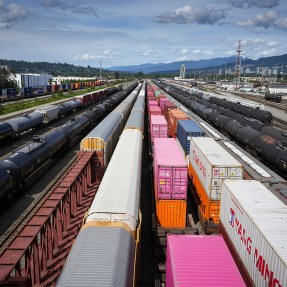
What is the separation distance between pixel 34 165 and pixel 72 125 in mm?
14786

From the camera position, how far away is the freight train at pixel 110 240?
32.1ft

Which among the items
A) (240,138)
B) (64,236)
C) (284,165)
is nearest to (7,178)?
(64,236)

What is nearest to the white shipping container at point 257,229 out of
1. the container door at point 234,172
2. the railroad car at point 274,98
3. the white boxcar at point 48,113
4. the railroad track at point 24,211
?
the container door at point 234,172

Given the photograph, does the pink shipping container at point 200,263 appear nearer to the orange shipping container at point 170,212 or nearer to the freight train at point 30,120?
the orange shipping container at point 170,212

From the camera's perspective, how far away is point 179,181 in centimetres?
1975

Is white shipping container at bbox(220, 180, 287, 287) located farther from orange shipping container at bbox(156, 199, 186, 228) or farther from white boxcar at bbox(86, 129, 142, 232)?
white boxcar at bbox(86, 129, 142, 232)

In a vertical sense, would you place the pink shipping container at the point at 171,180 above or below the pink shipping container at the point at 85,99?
below

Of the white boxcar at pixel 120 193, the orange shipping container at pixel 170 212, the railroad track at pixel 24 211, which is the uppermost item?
the white boxcar at pixel 120 193

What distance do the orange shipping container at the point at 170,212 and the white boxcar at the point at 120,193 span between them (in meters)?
2.50

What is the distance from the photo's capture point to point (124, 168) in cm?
1997

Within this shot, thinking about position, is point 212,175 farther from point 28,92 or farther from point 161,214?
point 28,92

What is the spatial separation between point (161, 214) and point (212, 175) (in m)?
4.09

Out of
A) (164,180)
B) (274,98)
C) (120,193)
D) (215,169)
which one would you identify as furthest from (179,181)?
(274,98)

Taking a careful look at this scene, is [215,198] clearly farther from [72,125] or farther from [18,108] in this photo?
[18,108]
